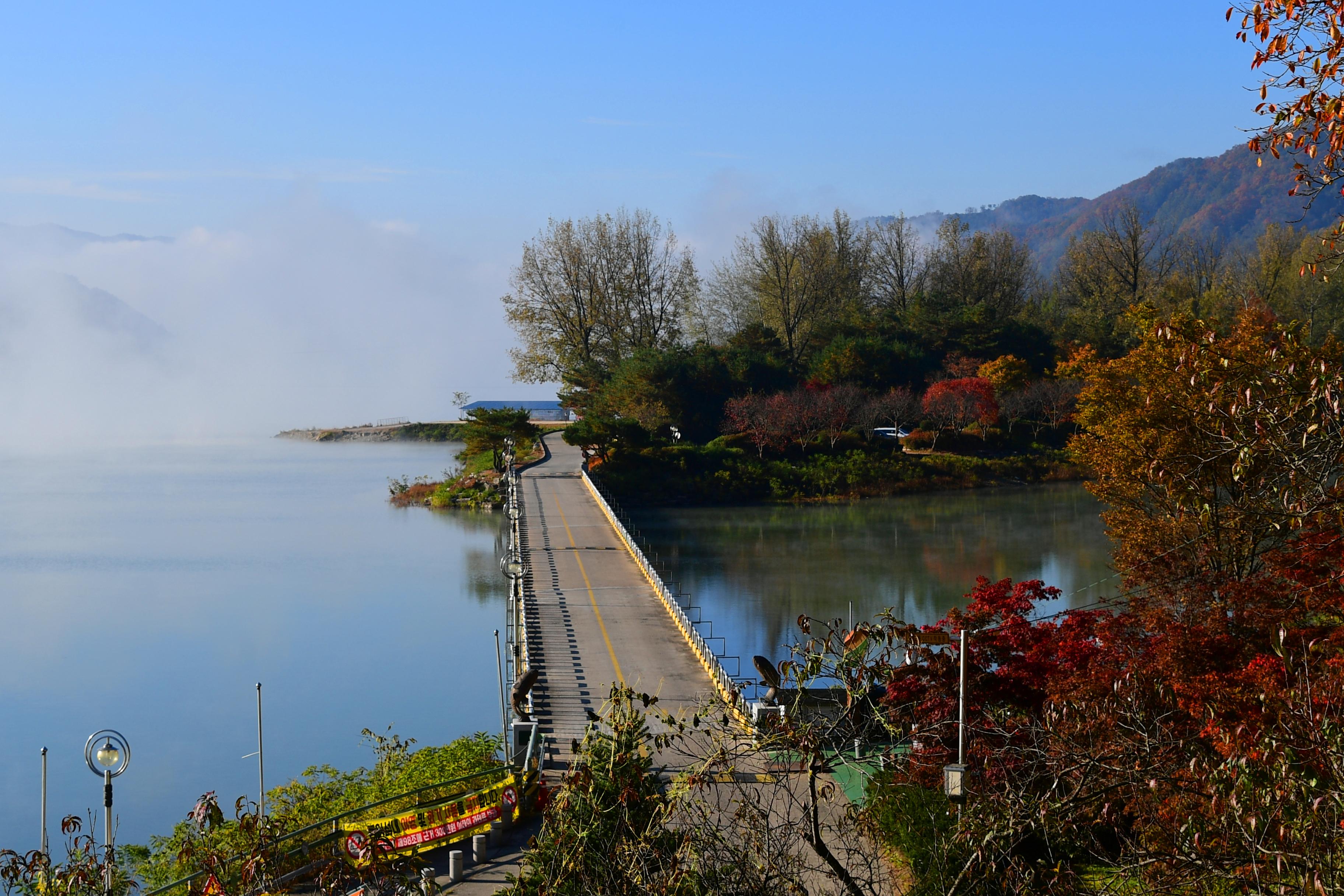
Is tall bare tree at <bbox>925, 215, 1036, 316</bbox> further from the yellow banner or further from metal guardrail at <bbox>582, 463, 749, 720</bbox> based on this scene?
the yellow banner

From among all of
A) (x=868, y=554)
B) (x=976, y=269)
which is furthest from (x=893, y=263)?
(x=868, y=554)

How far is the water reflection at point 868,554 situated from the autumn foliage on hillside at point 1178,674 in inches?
348

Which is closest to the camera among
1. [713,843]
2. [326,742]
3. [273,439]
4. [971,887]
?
[713,843]

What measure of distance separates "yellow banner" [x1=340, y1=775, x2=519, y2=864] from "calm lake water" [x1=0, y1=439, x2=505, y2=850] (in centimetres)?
560

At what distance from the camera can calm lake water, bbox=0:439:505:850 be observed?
20625 millimetres

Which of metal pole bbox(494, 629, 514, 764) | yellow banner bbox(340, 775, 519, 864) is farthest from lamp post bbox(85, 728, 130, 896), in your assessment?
metal pole bbox(494, 629, 514, 764)

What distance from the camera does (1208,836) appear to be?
24.5 ft

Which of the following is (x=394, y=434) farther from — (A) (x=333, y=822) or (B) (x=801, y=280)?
(A) (x=333, y=822)

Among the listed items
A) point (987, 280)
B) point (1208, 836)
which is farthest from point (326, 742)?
point (987, 280)

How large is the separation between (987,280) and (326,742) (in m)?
69.0

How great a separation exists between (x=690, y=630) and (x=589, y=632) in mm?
2494

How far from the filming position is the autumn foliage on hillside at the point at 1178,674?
653 centimetres

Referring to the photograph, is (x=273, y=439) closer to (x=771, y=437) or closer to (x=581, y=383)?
(x=581, y=383)

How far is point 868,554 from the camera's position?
39.2 metres
